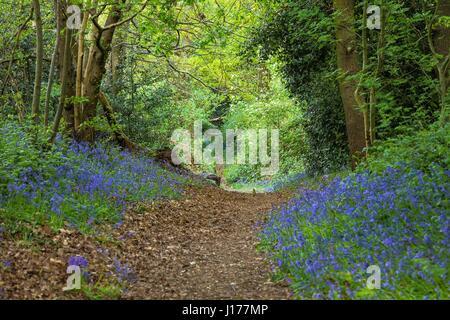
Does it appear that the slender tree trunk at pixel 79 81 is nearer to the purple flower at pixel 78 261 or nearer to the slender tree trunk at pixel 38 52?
the slender tree trunk at pixel 38 52

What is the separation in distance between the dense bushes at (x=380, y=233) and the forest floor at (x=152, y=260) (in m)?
0.42

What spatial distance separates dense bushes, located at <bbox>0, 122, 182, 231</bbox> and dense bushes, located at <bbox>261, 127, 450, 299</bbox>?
2642mm

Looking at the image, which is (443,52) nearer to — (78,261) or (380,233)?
(380,233)

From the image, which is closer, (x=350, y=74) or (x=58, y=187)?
(x=58, y=187)

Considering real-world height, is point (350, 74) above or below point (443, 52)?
below

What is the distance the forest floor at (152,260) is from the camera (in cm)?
493

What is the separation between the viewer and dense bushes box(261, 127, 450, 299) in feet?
13.9

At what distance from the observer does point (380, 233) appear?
5219 millimetres

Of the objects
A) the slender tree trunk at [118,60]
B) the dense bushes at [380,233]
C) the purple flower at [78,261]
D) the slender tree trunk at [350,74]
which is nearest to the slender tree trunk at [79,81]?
the slender tree trunk at [118,60]
